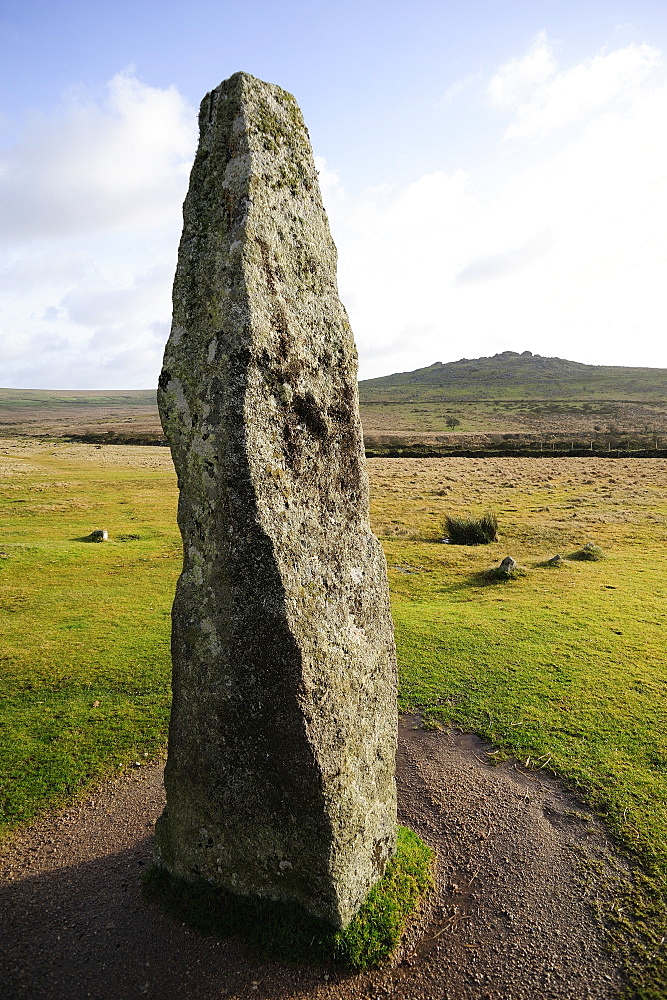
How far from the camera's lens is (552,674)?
40.9ft

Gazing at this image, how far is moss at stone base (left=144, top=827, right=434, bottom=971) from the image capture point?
6.13 meters

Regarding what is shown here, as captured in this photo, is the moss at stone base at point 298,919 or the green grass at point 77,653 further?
the green grass at point 77,653

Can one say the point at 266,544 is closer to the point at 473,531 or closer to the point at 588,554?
the point at 588,554

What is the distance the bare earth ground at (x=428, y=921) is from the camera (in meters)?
5.96

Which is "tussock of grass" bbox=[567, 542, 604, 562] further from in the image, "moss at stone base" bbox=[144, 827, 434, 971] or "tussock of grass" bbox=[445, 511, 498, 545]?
"moss at stone base" bbox=[144, 827, 434, 971]

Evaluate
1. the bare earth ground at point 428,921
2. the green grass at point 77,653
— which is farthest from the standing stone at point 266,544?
the green grass at point 77,653

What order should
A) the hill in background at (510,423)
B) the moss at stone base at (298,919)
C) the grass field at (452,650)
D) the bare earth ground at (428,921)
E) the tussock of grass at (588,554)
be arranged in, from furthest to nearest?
the hill in background at (510,423) < the tussock of grass at (588,554) < the grass field at (452,650) < the moss at stone base at (298,919) < the bare earth ground at (428,921)

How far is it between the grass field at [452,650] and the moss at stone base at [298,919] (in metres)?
2.64

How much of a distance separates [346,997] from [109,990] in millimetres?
2255

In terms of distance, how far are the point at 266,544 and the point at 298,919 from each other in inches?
151

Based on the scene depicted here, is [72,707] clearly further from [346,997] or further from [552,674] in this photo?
[552,674]

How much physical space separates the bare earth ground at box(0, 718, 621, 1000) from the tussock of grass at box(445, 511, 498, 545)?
16162 mm

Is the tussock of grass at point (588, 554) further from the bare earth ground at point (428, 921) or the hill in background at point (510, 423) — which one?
the hill in background at point (510, 423)

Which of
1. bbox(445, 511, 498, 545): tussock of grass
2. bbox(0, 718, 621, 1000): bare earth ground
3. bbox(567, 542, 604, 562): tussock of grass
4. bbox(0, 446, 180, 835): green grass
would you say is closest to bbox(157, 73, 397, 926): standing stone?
bbox(0, 718, 621, 1000): bare earth ground
